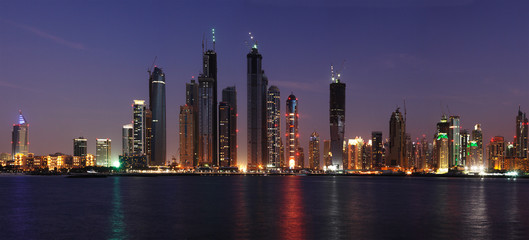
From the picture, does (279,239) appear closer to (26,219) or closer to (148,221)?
(148,221)

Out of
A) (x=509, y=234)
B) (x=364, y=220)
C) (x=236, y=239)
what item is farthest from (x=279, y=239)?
(x=509, y=234)

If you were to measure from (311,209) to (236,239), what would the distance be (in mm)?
34238

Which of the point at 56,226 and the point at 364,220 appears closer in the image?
the point at 56,226

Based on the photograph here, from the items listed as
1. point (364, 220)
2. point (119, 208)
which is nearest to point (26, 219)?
point (119, 208)

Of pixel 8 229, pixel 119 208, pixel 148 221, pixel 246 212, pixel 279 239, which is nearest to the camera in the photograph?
pixel 279 239

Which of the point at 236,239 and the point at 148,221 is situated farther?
the point at 148,221

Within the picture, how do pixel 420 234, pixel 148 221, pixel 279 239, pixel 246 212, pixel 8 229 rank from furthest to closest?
pixel 246 212, pixel 148 221, pixel 8 229, pixel 420 234, pixel 279 239

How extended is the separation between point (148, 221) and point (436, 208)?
49289 mm

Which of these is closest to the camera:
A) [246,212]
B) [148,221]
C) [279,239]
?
[279,239]

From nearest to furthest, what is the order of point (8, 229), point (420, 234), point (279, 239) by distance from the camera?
1. point (279, 239)
2. point (420, 234)
3. point (8, 229)

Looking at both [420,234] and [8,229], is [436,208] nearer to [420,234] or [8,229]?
[420,234]

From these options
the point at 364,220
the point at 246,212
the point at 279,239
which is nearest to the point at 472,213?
the point at 364,220

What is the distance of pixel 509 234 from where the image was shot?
183 feet

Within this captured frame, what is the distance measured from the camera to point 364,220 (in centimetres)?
6725
